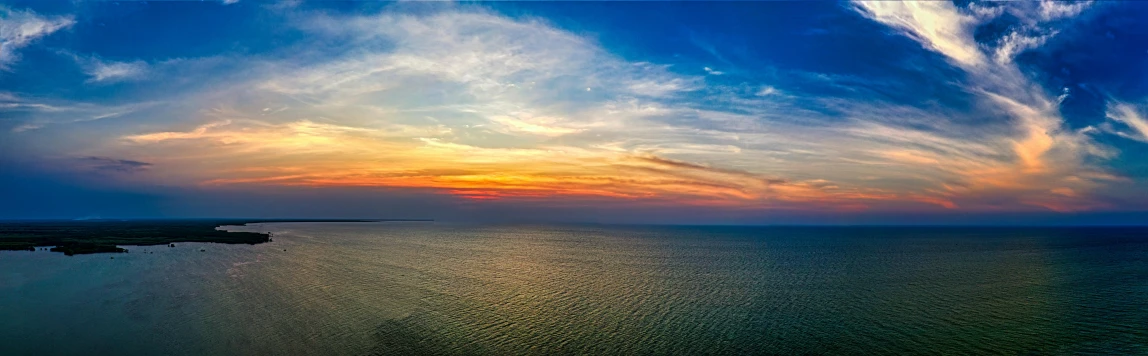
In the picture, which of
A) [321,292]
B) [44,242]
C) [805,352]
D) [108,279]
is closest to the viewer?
[805,352]

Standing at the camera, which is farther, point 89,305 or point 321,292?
point 321,292

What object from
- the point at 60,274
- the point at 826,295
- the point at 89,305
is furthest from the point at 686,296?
the point at 60,274

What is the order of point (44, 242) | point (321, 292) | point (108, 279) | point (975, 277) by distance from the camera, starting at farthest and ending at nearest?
1. point (44, 242)
2. point (975, 277)
3. point (108, 279)
4. point (321, 292)

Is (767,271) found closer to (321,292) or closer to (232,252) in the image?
(321,292)

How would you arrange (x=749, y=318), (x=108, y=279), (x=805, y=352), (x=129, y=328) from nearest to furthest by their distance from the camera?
(x=805, y=352) → (x=129, y=328) → (x=749, y=318) → (x=108, y=279)

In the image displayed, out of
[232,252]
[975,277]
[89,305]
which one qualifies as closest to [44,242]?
[232,252]

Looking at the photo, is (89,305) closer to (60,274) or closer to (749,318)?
(60,274)
